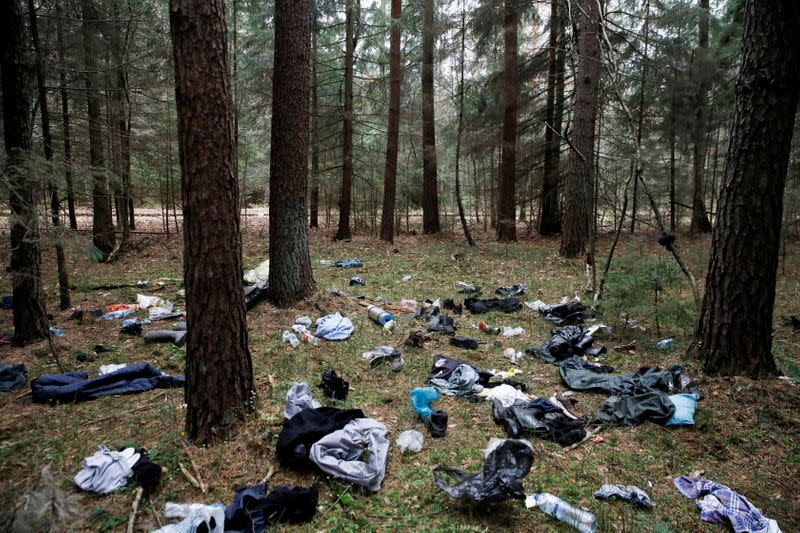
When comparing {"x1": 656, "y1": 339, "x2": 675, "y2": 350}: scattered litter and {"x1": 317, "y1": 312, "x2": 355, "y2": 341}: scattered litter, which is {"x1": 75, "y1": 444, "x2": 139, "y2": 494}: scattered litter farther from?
{"x1": 656, "y1": 339, "x2": 675, "y2": 350}: scattered litter

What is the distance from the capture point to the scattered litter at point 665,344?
18.7ft

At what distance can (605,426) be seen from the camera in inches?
163

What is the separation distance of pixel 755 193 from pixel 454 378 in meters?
3.62

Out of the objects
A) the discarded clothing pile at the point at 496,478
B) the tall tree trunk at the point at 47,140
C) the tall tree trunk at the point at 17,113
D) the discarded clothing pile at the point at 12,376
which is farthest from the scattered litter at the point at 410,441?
the tall tree trunk at the point at 17,113

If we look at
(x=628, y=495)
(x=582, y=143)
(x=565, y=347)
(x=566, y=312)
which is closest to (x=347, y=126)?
(x=582, y=143)

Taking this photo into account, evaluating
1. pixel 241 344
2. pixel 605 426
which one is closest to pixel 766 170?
pixel 605 426

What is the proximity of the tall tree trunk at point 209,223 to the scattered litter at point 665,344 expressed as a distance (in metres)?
5.07

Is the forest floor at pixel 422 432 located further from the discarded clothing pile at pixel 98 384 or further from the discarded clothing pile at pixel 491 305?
the discarded clothing pile at pixel 491 305

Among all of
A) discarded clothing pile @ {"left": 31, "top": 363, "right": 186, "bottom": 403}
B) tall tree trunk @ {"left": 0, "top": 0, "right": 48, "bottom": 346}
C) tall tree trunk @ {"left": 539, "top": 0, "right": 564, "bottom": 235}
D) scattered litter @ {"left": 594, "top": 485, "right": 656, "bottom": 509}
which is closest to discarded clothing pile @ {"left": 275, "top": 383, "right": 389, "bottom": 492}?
scattered litter @ {"left": 594, "top": 485, "right": 656, "bottom": 509}

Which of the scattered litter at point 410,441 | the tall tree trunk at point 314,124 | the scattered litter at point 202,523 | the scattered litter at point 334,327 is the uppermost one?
the tall tree trunk at point 314,124

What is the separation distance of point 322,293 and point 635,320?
16.4 feet

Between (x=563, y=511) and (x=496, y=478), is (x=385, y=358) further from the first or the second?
(x=563, y=511)

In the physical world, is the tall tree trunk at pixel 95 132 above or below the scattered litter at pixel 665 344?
above

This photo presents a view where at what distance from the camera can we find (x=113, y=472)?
124 inches
